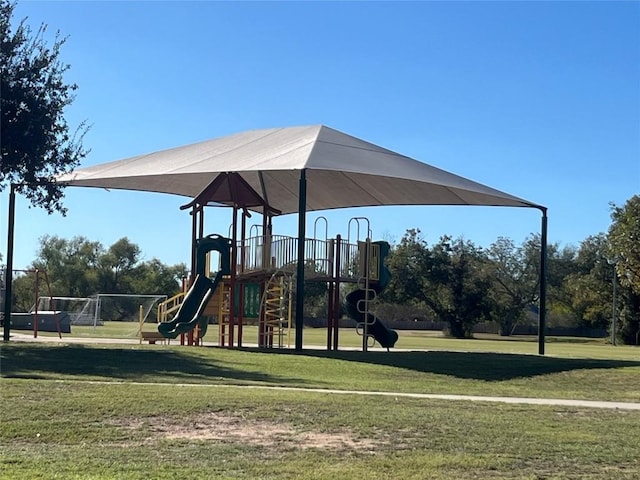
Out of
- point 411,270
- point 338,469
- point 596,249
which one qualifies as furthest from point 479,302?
point 338,469

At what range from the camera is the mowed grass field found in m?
8.41

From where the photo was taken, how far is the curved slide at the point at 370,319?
26422 millimetres

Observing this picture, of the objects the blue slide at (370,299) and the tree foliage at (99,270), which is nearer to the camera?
the blue slide at (370,299)

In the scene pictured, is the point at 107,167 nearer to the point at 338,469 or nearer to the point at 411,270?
the point at 338,469

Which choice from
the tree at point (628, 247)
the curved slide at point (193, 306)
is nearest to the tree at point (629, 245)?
the tree at point (628, 247)

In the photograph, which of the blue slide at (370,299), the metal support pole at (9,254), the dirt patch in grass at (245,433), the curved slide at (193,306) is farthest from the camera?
the curved slide at (193,306)

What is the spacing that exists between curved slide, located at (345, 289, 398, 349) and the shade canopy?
3887mm

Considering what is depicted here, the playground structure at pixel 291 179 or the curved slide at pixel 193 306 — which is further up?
the playground structure at pixel 291 179

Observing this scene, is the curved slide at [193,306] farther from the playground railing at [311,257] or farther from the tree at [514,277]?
the tree at [514,277]

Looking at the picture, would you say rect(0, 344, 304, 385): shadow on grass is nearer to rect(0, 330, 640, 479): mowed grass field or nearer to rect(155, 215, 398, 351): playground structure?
rect(0, 330, 640, 479): mowed grass field

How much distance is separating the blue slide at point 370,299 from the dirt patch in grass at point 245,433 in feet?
51.3

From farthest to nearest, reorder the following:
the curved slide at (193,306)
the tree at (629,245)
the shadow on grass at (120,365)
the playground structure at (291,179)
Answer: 1. the tree at (629,245)
2. the curved slide at (193,306)
3. the playground structure at (291,179)
4. the shadow on grass at (120,365)

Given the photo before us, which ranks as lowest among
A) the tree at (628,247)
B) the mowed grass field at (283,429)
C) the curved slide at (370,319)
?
the mowed grass field at (283,429)

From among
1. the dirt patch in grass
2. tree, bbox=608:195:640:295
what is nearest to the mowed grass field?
the dirt patch in grass
